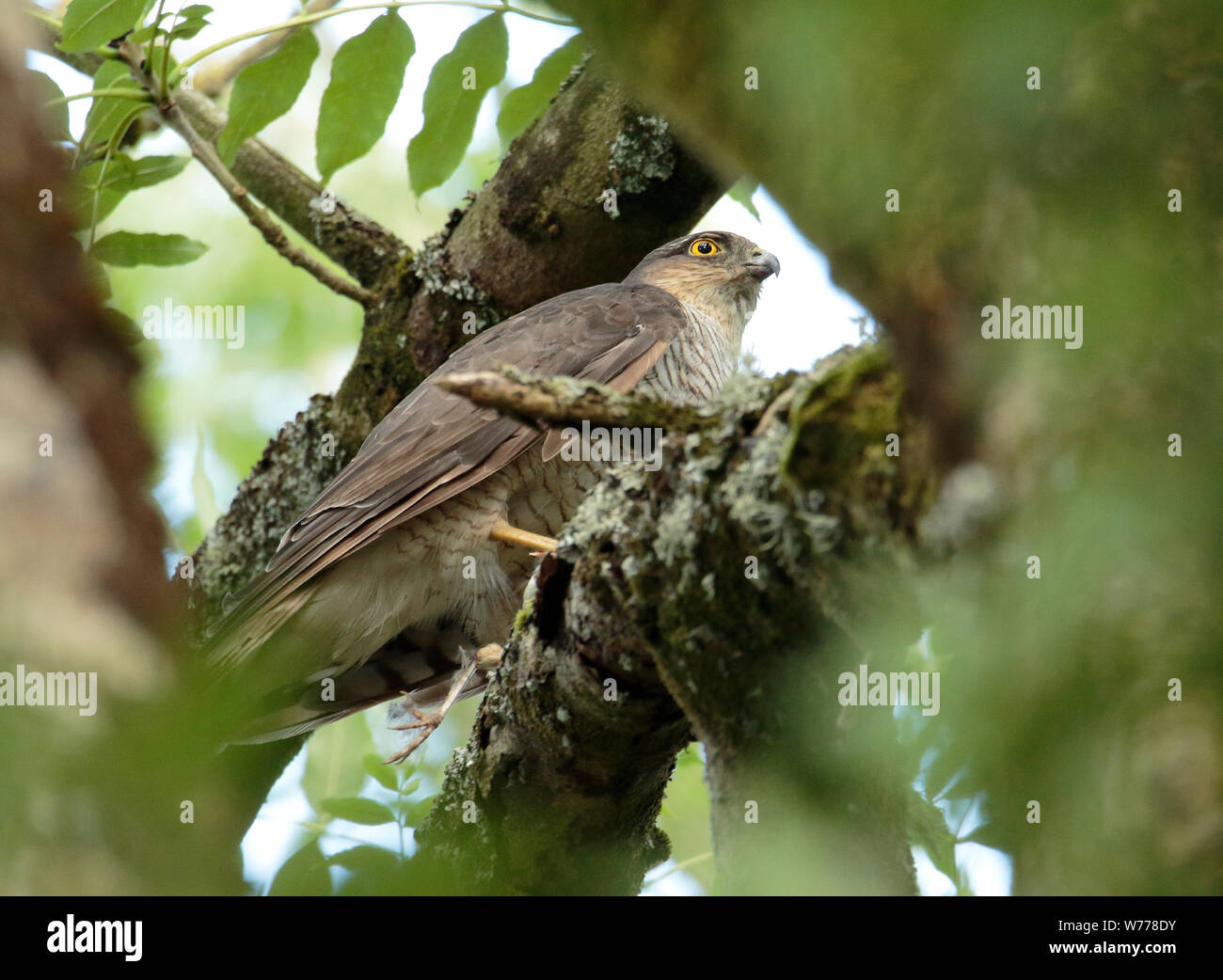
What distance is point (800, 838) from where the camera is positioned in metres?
1.26

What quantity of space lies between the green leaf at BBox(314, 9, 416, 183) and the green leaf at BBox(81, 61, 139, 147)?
0.72 m

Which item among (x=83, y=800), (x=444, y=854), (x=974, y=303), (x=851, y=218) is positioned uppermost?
(x=851, y=218)

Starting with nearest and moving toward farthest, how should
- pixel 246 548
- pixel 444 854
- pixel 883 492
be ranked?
1. pixel 883 492
2. pixel 444 854
3. pixel 246 548

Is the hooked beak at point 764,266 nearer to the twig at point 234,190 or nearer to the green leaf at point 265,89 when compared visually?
the twig at point 234,190

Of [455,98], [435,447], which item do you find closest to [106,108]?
[455,98]

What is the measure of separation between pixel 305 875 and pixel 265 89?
2774 mm

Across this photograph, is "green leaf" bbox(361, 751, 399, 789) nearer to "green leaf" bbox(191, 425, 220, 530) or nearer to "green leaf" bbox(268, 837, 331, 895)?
"green leaf" bbox(268, 837, 331, 895)

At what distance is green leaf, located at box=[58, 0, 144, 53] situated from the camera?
2.96m

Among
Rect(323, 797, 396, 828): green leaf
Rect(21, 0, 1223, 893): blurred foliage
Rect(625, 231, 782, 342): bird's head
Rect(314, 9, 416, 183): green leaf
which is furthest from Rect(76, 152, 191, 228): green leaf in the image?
Rect(21, 0, 1223, 893): blurred foliage

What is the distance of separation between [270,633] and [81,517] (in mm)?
3357

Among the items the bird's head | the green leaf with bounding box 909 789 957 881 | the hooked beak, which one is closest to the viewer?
the green leaf with bounding box 909 789 957 881
